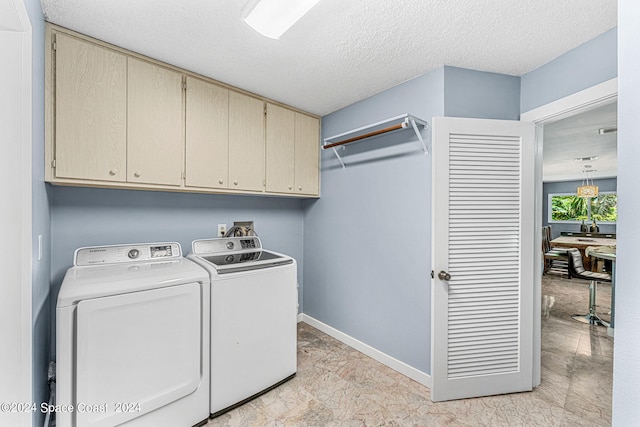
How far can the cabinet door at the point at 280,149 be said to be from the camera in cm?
262

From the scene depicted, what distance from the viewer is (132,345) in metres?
1.47

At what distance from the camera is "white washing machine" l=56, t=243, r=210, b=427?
1344 mm

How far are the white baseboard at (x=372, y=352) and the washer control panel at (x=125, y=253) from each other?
67.6 inches

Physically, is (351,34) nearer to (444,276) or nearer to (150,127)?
(150,127)

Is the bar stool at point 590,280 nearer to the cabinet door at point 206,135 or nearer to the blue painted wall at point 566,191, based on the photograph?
the blue painted wall at point 566,191

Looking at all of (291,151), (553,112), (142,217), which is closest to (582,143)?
(553,112)

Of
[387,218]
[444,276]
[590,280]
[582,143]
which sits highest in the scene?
[582,143]

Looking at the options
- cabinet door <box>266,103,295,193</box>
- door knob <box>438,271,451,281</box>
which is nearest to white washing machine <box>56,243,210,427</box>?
cabinet door <box>266,103,295,193</box>

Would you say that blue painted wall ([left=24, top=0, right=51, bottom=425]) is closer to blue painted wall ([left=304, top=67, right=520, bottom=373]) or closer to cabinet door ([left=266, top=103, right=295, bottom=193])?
cabinet door ([left=266, top=103, right=295, bottom=193])

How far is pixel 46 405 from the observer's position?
1.44m

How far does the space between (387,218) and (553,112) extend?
135 cm

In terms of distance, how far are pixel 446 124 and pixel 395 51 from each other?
0.60 meters

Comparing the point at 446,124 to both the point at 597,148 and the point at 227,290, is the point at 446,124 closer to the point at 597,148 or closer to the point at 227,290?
the point at 227,290
